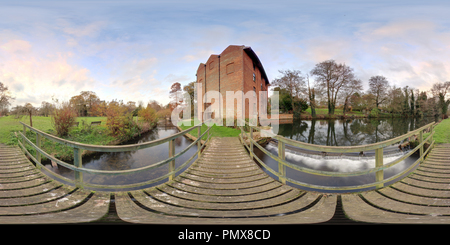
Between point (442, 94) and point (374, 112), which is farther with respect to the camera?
point (374, 112)

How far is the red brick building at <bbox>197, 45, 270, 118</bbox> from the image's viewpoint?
15.3 meters

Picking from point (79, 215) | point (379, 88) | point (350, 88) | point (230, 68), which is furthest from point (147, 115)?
point (379, 88)

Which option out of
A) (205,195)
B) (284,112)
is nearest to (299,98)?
(284,112)

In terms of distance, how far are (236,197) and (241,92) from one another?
43.6 ft

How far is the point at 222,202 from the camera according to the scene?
7.55 feet

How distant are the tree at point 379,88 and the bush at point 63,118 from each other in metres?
34.0

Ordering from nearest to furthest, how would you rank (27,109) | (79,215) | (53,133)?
(79,215) < (53,133) < (27,109)

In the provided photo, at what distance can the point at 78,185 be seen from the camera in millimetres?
2553

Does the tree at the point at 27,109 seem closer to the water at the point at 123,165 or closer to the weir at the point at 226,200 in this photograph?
the water at the point at 123,165

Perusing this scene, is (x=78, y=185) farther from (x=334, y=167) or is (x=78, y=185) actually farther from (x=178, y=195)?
(x=334, y=167)

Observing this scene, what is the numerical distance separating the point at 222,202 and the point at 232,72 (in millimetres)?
15115

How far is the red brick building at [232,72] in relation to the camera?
50.3 ft

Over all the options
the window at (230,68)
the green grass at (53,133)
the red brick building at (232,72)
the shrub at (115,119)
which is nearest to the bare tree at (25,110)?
the green grass at (53,133)

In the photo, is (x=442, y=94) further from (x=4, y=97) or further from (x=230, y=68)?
(x=4, y=97)
